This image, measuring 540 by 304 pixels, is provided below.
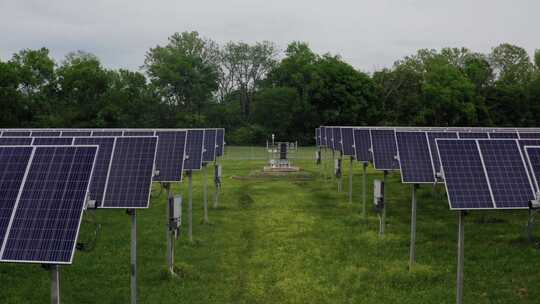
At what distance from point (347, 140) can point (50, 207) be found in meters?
20.9

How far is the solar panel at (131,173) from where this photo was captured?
1036 centimetres

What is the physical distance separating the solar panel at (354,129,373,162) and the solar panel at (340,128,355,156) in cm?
321

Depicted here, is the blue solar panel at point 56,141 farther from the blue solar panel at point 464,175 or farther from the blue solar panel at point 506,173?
the blue solar panel at point 506,173

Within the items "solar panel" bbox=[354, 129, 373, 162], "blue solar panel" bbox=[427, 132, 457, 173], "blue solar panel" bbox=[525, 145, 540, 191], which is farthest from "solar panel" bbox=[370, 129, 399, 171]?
"blue solar panel" bbox=[525, 145, 540, 191]

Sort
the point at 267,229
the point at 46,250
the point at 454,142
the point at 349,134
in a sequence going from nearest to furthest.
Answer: the point at 46,250 < the point at 454,142 < the point at 267,229 < the point at 349,134

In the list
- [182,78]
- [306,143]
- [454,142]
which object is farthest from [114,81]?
[454,142]

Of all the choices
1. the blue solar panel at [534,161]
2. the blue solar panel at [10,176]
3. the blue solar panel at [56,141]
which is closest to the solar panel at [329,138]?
the blue solar panel at [56,141]

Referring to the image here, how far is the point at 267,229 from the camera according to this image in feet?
62.5

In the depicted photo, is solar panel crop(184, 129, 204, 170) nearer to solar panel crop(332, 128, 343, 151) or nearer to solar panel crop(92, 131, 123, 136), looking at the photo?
solar panel crop(92, 131, 123, 136)

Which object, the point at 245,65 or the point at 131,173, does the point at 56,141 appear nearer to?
the point at 131,173

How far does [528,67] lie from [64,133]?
234ft

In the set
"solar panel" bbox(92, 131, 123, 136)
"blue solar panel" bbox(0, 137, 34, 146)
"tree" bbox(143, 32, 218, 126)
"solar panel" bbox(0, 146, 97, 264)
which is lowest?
"solar panel" bbox(0, 146, 97, 264)

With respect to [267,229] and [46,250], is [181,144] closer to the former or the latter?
[267,229]

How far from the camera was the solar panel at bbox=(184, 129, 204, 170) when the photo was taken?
58.3 feet
